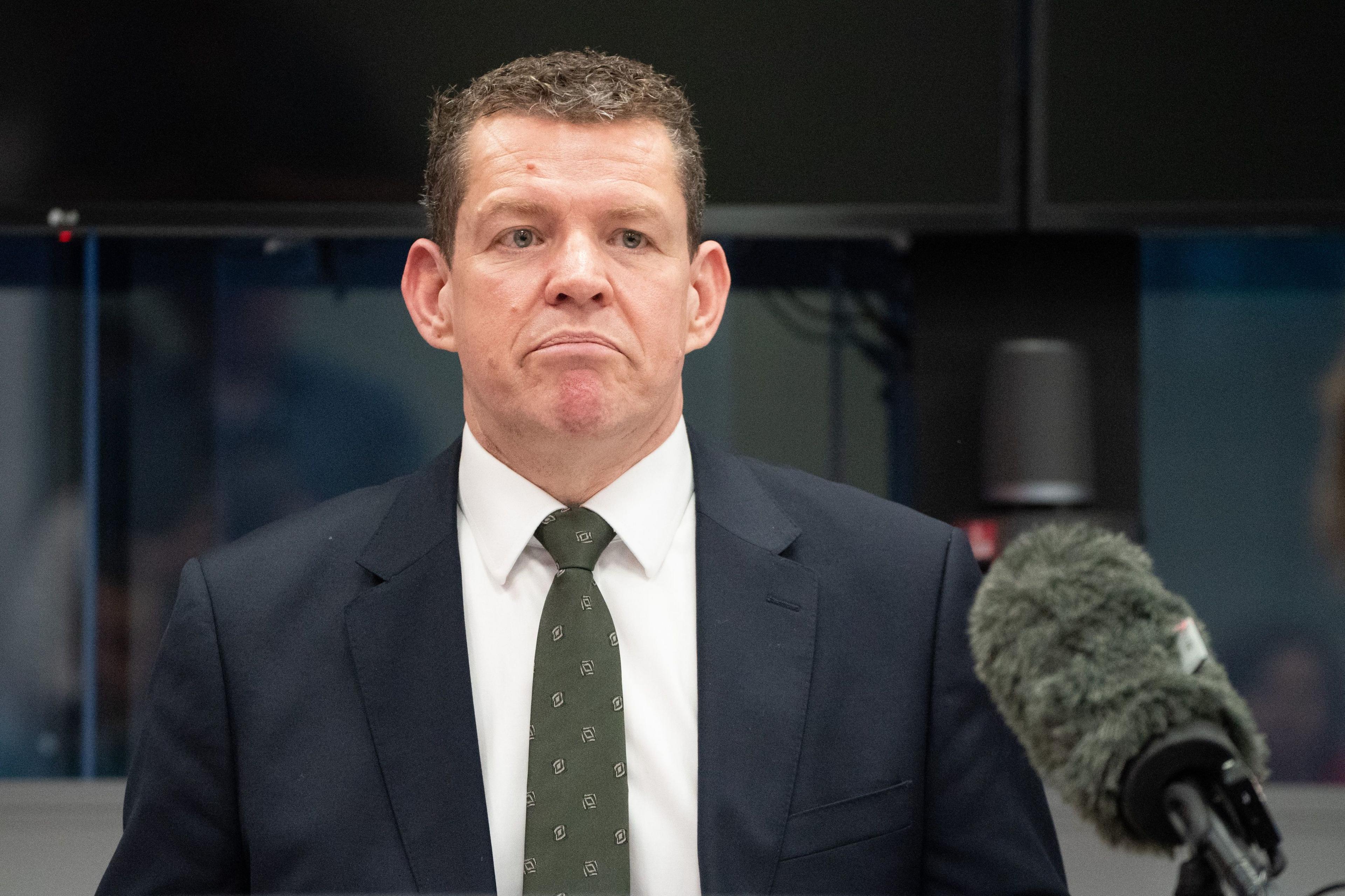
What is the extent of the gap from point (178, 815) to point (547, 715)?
0.39 m

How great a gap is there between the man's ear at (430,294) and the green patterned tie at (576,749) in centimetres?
31

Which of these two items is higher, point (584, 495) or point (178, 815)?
point (584, 495)

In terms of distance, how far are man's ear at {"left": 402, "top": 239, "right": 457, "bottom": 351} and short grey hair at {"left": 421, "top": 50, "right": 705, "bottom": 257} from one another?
0.02m

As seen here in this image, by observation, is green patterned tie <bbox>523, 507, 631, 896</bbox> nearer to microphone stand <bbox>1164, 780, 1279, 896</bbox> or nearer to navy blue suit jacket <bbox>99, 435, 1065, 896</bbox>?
navy blue suit jacket <bbox>99, 435, 1065, 896</bbox>

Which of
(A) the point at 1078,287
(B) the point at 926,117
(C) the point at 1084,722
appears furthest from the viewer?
(A) the point at 1078,287

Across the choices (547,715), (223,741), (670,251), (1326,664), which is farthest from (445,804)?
(1326,664)

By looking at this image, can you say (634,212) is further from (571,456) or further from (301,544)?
(301,544)

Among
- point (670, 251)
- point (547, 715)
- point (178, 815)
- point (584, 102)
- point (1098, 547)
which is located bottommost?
point (178, 815)

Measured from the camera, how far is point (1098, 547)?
0.87 metres

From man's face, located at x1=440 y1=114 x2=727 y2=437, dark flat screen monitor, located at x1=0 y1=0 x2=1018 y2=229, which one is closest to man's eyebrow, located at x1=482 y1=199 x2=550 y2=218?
man's face, located at x1=440 y1=114 x2=727 y2=437

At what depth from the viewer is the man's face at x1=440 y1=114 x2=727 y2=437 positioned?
1285 millimetres

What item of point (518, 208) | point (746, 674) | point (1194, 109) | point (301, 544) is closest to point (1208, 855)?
point (746, 674)

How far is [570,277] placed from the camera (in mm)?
1269

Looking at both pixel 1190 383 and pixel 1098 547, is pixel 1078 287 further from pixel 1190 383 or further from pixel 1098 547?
pixel 1098 547
